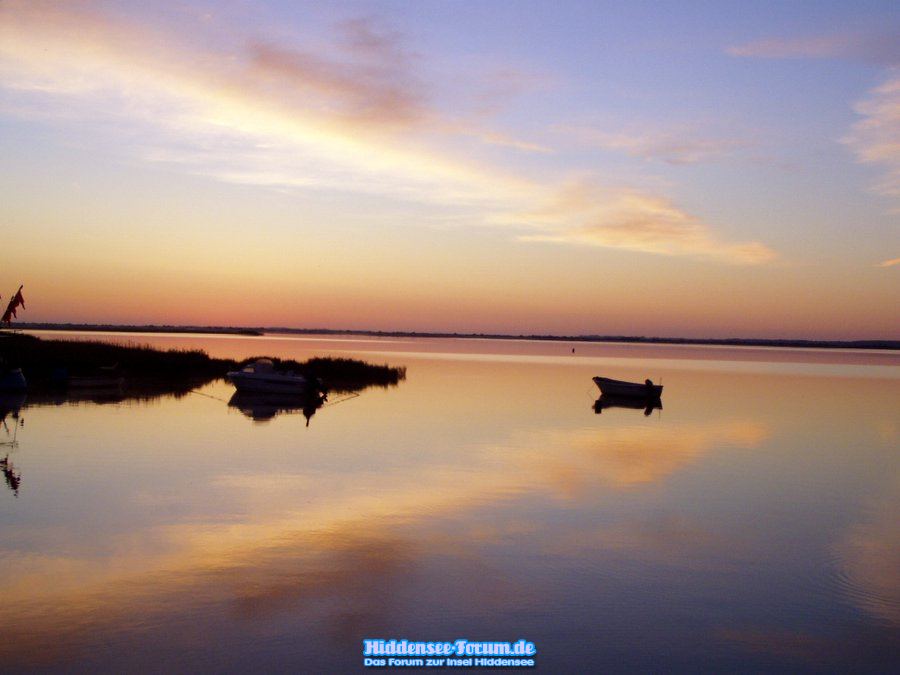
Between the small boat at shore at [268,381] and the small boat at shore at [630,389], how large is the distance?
58.3 ft

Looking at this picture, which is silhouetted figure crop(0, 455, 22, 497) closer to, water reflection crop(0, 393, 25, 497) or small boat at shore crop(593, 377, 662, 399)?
water reflection crop(0, 393, 25, 497)

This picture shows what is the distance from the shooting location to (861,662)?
28.7ft

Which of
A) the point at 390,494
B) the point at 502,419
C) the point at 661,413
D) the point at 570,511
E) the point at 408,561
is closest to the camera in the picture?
the point at 408,561

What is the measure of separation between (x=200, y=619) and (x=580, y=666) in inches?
179

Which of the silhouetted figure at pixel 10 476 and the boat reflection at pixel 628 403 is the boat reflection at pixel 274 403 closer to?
the silhouetted figure at pixel 10 476

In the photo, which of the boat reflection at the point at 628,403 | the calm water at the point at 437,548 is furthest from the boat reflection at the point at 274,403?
the boat reflection at the point at 628,403

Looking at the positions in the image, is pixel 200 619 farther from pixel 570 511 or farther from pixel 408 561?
pixel 570 511

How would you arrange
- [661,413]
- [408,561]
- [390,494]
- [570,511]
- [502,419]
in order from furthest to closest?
[661,413] < [502,419] < [390,494] < [570,511] < [408,561]

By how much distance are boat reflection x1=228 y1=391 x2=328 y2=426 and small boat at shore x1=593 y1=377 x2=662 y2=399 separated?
664 inches

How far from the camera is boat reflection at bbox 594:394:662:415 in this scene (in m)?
40.1

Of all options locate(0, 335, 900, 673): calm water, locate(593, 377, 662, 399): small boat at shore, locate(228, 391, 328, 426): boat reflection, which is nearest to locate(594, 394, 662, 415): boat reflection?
locate(593, 377, 662, 399): small boat at shore

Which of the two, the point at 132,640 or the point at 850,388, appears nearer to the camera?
the point at 132,640

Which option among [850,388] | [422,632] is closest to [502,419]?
[422,632]

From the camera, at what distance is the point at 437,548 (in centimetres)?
1267
